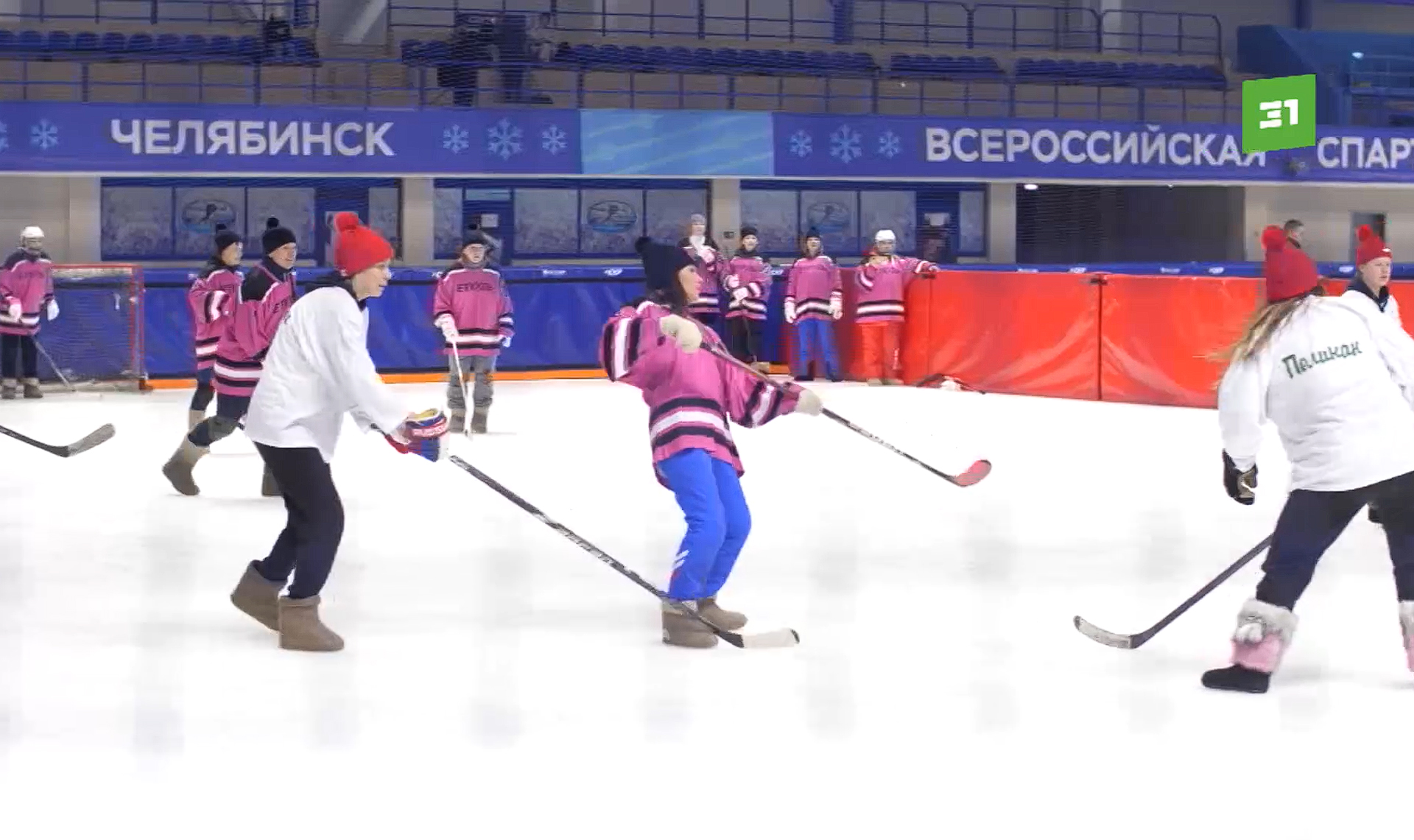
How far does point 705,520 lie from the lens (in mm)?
6887

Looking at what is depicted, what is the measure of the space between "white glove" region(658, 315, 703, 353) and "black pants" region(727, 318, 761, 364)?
15498mm

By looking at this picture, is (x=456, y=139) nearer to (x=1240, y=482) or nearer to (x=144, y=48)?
(x=144, y=48)

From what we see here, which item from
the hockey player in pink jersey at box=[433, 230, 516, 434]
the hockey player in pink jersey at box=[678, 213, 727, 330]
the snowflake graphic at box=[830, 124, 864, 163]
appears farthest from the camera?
the snowflake graphic at box=[830, 124, 864, 163]

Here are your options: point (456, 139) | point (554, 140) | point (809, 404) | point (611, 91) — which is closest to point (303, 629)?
point (809, 404)

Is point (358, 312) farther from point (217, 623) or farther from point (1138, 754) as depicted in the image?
point (1138, 754)

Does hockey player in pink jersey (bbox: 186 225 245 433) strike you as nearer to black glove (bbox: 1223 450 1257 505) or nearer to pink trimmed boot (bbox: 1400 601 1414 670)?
black glove (bbox: 1223 450 1257 505)

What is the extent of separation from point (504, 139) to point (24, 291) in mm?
6377

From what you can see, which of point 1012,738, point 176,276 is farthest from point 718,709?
point 176,276

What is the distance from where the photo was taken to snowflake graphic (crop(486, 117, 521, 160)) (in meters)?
23.8

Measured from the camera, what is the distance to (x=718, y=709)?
5.96 m

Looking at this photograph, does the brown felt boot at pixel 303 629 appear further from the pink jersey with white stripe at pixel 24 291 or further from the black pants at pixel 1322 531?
the pink jersey with white stripe at pixel 24 291

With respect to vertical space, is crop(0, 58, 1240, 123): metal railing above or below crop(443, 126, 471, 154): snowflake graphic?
above

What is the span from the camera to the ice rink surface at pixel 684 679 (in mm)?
4832

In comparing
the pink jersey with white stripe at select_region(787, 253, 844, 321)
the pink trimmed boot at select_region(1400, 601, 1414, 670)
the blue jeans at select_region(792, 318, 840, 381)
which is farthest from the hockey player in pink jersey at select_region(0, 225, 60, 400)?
the pink trimmed boot at select_region(1400, 601, 1414, 670)
